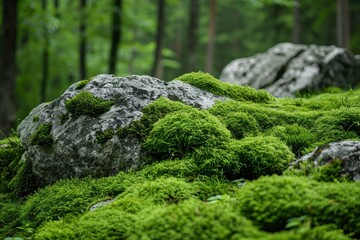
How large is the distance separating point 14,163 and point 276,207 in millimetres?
3642

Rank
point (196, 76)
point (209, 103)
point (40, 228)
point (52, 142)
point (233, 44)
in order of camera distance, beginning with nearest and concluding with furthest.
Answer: point (40, 228)
point (52, 142)
point (209, 103)
point (196, 76)
point (233, 44)

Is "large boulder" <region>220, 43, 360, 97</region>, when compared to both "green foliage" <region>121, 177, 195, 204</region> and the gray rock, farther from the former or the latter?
"green foliage" <region>121, 177, 195, 204</region>

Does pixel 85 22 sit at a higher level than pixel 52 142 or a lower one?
higher

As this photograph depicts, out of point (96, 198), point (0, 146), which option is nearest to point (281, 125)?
point (96, 198)

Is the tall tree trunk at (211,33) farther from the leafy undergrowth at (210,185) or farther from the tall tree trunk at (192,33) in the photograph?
the leafy undergrowth at (210,185)

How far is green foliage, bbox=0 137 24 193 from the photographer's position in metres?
4.43

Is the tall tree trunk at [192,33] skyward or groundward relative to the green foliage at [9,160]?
skyward

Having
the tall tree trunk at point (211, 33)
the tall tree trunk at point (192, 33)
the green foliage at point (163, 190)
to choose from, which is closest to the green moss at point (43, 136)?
the green foliage at point (163, 190)

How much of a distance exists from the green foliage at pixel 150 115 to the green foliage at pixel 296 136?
1.09 m

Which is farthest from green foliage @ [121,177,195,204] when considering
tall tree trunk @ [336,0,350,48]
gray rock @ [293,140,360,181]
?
tall tree trunk @ [336,0,350,48]

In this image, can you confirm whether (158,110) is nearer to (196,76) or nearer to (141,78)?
(141,78)

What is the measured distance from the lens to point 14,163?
4.63 m

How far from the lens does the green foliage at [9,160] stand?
443 cm

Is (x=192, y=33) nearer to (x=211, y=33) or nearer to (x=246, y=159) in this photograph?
(x=211, y=33)
